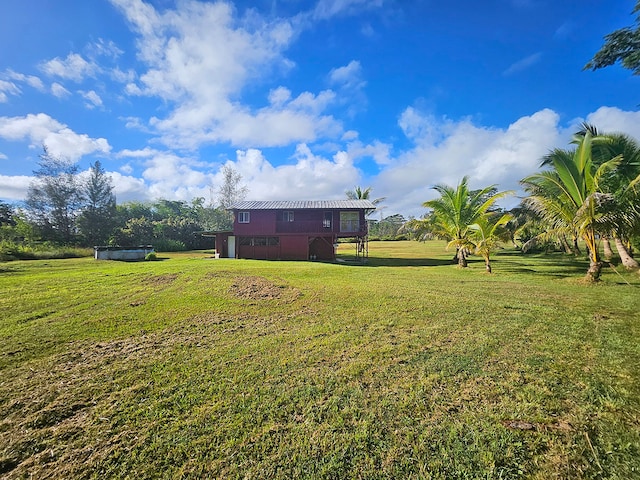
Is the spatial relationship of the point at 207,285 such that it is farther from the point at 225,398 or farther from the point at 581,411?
the point at 581,411

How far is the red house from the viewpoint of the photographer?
71.5ft

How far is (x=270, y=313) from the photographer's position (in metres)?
6.74

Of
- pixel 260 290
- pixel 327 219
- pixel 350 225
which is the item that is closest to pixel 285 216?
pixel 327 219

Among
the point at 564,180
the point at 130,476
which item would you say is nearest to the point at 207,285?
the point at 130,476

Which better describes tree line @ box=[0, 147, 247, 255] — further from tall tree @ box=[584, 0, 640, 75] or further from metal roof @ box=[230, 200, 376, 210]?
tall tree @ box=[584, 0, 640, 75]

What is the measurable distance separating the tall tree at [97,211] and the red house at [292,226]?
874 inches

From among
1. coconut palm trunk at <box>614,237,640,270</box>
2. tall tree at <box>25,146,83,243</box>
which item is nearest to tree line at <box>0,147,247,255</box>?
tall tree at <box>25,146,83,243</box>

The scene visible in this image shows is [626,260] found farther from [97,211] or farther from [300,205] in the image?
[97,211]

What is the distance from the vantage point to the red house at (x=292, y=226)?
21781mm

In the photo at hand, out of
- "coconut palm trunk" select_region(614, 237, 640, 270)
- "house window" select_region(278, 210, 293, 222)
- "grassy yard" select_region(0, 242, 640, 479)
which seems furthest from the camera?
"house window" select_region(278, 210, 293, 222)

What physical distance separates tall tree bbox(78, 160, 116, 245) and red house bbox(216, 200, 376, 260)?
2219cm

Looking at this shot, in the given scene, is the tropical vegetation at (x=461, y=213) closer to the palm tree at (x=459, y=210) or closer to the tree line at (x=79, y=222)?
the palm tree at (x=459, y=210)

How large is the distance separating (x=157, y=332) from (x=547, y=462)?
229 inches

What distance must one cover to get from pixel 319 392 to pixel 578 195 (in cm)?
1176
